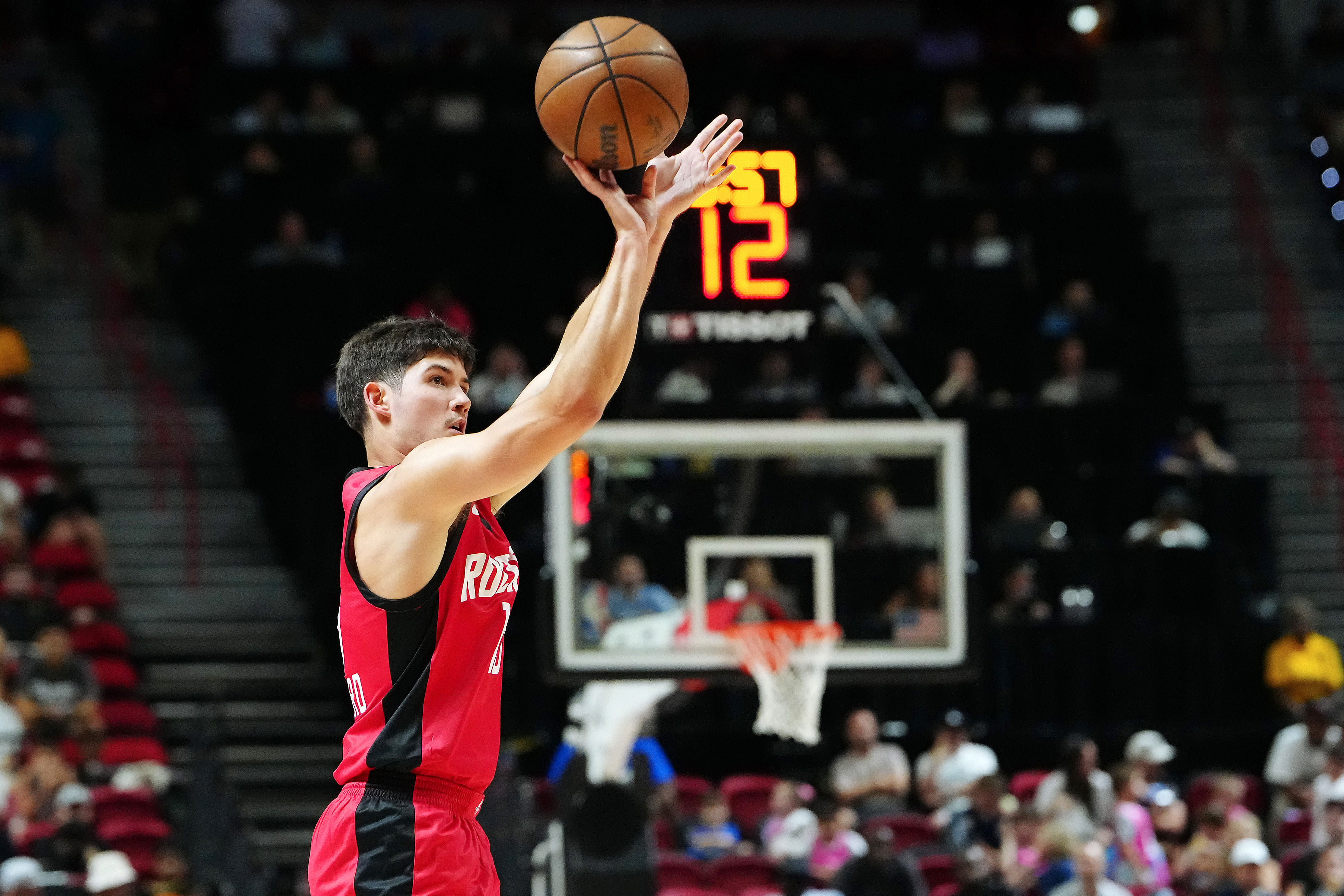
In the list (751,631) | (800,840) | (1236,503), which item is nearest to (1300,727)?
(1236,503)

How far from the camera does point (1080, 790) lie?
459 inches

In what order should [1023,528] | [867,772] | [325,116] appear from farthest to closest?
[325,116], [1023,528], [867,772]

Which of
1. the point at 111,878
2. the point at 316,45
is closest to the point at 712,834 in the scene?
the point at 111,878

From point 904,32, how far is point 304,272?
817 centimetres

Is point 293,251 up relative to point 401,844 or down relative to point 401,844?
up

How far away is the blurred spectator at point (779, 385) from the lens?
13.2 m

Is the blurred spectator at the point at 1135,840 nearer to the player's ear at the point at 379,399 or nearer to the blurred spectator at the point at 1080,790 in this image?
the blurred spectator at the point at 1080,790

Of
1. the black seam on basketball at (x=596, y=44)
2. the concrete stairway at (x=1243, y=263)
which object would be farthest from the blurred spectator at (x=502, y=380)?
the black seam on basketball at (x=596, y=44)

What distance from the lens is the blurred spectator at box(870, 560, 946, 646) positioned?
385 inches

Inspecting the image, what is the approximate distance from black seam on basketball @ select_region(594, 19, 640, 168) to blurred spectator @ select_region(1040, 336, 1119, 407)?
421 inches

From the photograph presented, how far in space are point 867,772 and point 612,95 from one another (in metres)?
8.57

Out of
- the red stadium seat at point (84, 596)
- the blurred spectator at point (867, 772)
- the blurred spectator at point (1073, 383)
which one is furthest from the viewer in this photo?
the blurred spectator at point (1073, 383)

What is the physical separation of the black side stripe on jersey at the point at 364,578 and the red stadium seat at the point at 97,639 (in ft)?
32.6

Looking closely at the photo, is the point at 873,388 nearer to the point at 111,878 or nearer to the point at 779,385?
the point at 779,385
